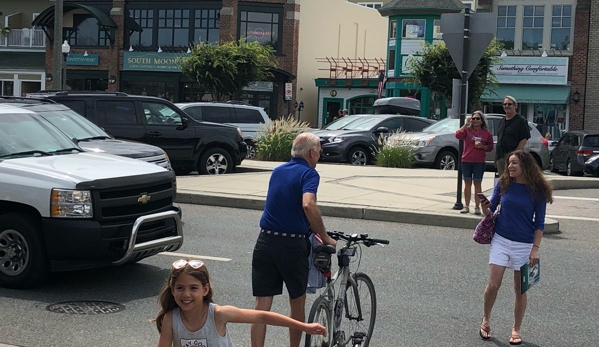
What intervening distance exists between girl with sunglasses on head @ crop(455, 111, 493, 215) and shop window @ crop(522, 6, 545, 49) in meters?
27.8

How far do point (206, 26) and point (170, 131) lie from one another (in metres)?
30.6

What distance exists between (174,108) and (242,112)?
8.22 metres

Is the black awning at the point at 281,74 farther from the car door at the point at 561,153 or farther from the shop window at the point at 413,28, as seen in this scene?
the car door at the point at 561,153

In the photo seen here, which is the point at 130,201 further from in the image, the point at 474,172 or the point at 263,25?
the point at 263,25

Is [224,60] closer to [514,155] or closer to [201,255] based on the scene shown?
[201,255]

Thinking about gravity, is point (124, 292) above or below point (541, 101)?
below

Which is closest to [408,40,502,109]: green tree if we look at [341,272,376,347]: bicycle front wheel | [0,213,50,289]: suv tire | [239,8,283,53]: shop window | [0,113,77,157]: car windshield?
[239,8,283,53]: shop window

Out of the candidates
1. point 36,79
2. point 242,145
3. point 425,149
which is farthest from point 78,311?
point 36,79

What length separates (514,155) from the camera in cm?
672

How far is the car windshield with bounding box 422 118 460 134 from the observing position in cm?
2214

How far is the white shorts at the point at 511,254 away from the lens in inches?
265

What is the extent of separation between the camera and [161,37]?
4719 cm

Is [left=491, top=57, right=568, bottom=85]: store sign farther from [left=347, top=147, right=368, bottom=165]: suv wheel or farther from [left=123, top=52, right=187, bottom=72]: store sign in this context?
[left=347, top=147, right=368, bottom=165]: suv wheel

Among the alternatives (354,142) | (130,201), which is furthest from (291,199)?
(354,142)
